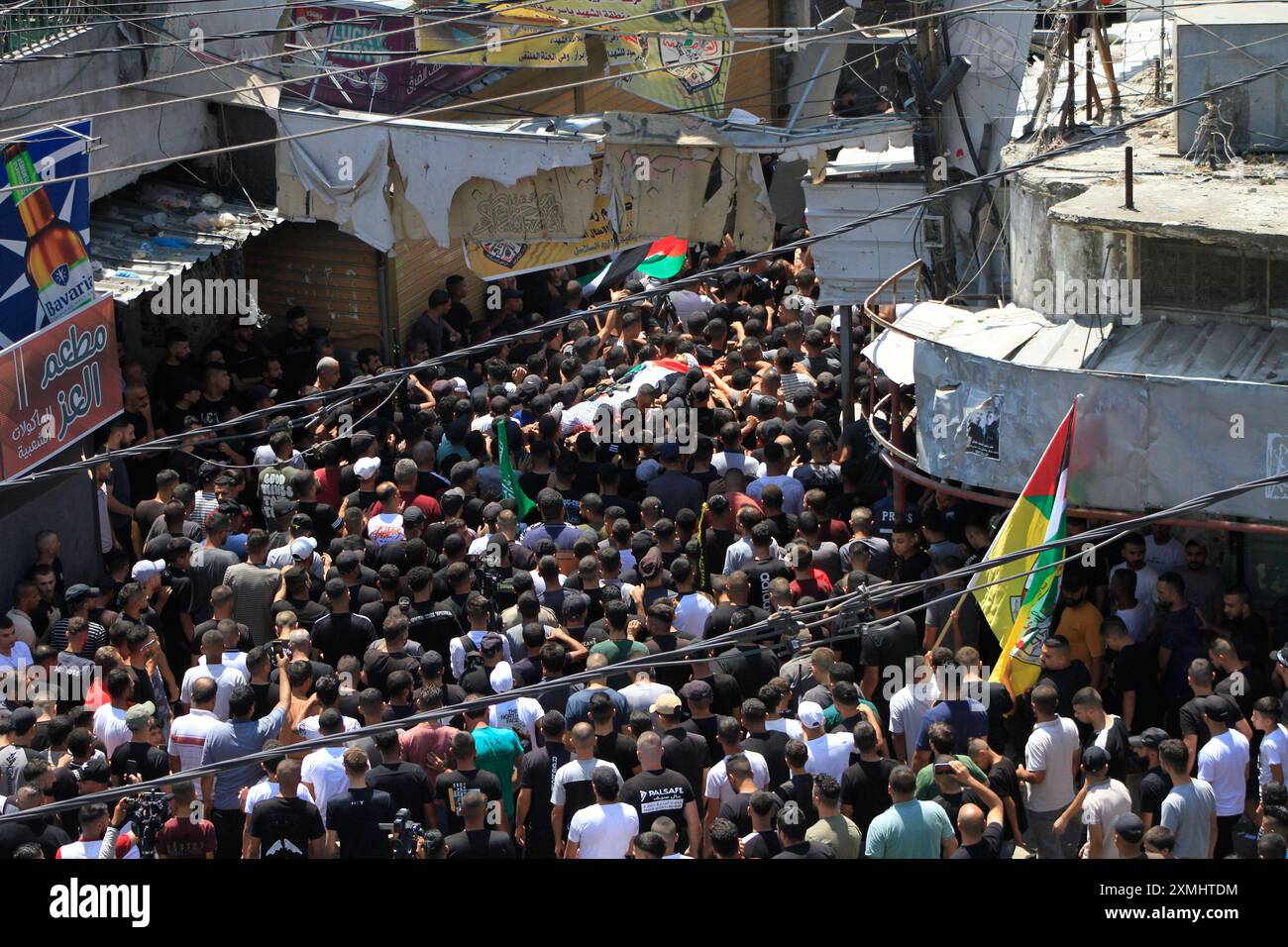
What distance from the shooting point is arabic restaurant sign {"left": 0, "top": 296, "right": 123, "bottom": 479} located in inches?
497

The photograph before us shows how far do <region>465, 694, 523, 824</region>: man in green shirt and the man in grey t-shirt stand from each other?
3.61 metres

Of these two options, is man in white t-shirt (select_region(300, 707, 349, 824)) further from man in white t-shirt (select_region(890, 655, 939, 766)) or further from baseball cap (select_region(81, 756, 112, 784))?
man in white t-shirt (select_region(890, 655, 939, 766))

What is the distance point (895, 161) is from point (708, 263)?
3920mm

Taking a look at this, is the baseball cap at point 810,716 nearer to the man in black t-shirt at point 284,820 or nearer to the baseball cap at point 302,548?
the man in black t-shirt at point 284,820

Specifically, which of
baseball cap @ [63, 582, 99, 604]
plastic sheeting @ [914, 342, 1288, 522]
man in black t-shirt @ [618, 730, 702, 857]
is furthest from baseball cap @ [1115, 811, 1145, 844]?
baseball cap @ [63, 582, 99, 604]

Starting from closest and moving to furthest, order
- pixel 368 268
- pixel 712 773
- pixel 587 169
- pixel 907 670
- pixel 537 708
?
pixel 712 773 < pixel 537 708 < pixel 907 670 < pixel 587 169 < pixel 368 268

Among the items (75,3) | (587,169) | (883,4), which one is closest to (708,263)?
(587,169)

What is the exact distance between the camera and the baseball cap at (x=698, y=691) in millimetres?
10047

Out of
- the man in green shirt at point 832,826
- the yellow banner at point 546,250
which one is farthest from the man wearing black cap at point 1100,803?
the yellow banner at point 546,250

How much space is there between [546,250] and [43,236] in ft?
19.0

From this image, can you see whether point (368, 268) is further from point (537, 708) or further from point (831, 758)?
point (831, 758)

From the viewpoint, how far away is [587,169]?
1608 cm

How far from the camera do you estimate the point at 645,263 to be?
1889 cm

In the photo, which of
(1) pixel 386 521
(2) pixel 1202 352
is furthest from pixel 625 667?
(2) pixel 1202 352
